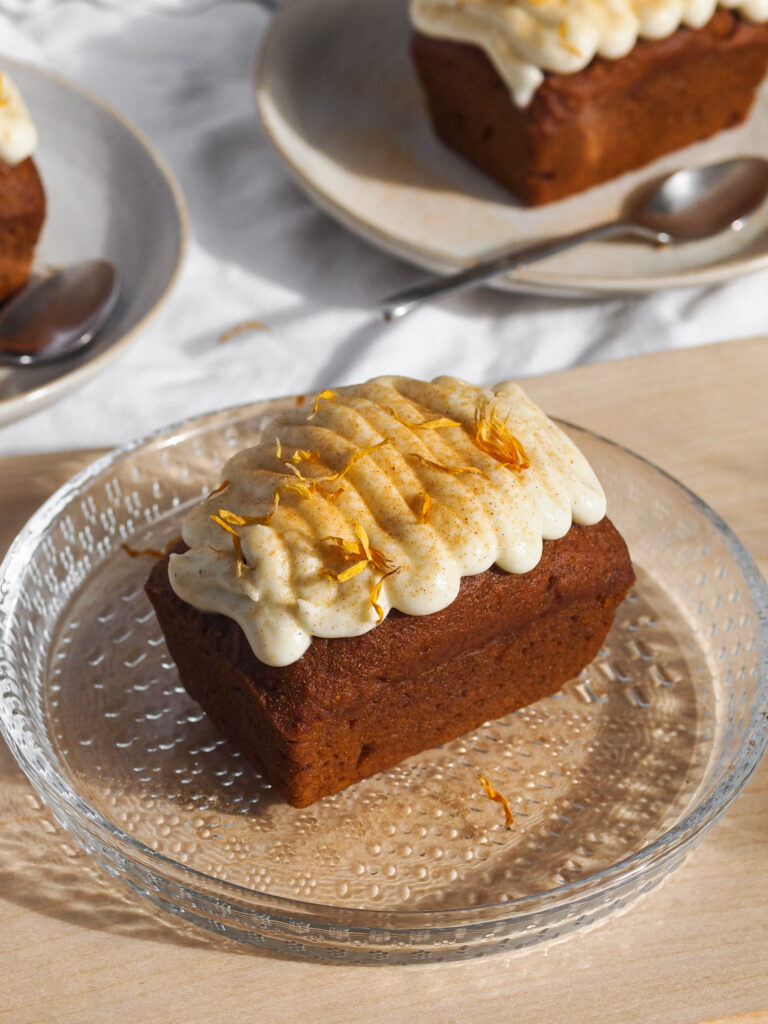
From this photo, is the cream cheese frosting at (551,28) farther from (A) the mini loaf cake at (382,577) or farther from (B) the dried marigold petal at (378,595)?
(B) the dried marigold petal at (378,595)

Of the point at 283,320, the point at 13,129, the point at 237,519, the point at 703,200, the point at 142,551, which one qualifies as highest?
the point at 13,129

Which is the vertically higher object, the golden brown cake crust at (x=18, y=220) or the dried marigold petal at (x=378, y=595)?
the golden brown cake crust at (x=18, y=220)

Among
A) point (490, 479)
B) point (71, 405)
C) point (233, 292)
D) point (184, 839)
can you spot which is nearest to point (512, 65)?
point (233, 292)

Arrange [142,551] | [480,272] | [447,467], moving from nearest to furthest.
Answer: [447,467] → [142,551] → [480,272]

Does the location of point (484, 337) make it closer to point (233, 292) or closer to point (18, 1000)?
point (233, 292)

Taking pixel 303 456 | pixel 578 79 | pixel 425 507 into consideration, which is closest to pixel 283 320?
pixel 578 79

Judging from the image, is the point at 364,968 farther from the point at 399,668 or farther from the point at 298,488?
the point at 298,488

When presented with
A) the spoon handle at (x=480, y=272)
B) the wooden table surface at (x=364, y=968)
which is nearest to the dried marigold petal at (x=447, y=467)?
the wooden table surface at (x=364, y=968)
